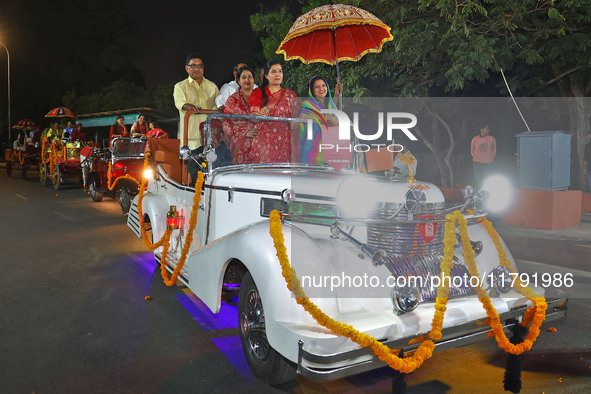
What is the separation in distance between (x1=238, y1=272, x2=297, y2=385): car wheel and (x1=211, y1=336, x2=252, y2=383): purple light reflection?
0.14m

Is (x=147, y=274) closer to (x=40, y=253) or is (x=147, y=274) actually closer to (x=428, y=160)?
(x=40, y=253)

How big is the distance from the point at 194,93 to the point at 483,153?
7.89 meters

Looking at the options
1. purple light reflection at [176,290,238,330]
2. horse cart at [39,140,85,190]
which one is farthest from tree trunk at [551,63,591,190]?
horse cart at [39,140,85,190]

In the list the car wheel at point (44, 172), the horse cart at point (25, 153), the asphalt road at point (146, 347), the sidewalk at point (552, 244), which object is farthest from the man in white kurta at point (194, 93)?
the horse cart at point (25, 153)

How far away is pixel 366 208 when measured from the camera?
11.4 ft

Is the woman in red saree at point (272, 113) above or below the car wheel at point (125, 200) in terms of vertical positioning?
above

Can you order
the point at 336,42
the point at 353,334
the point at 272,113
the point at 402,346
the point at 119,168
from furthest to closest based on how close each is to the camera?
the point at 119,168, the point at 336,42, the point at 272,113, the point at 402,346, the point at 353,334

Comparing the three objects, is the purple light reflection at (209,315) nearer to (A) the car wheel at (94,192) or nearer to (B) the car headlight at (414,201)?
(B) the car headlight at (414,201)

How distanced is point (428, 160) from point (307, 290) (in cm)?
1857

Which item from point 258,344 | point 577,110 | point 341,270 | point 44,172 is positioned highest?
point 577,110

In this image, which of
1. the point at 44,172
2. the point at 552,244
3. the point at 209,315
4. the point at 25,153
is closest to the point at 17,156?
the point at 25,153

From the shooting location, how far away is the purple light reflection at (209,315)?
444cm

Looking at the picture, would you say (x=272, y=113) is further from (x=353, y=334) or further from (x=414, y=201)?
(x=353, y=334)

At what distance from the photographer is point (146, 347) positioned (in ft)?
13.0
